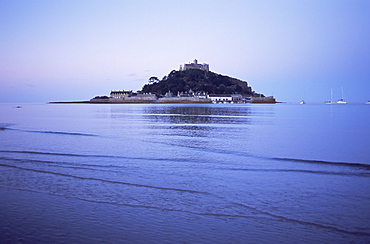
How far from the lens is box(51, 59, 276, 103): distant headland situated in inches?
6388

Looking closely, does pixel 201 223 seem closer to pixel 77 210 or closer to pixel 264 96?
pixel 77 210

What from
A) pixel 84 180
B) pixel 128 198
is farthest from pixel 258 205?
pixel 84 180

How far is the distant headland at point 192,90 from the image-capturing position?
16225 cm

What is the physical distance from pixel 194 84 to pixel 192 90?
350cm

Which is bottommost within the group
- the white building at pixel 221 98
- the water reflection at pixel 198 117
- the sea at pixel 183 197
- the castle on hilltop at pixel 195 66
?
the sea at pixel 183 197

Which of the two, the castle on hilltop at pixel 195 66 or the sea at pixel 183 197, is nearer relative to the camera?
the sea at pixel 183 197

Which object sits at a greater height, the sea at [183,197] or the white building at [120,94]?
the white building at [120,94]

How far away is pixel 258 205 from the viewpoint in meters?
5.90

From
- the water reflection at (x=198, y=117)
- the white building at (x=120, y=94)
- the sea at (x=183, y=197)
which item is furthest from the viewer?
the white building at (x=120, y=94)

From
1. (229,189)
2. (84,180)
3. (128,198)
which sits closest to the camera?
(128,198)

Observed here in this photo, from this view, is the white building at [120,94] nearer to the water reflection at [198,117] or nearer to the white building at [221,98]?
the white building at [221,98]

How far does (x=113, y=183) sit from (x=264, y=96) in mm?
190387

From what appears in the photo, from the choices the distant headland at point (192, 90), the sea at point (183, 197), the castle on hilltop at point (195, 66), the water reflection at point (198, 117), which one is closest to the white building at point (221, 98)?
the distant headland at point (192, 90)

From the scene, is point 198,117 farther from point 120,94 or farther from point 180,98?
point 120,94
